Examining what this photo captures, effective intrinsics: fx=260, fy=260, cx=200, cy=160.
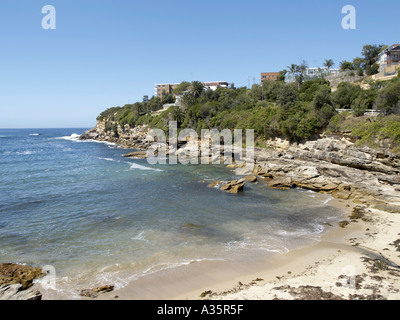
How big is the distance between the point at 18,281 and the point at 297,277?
12.5 meters

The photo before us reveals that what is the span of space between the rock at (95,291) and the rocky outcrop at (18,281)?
1.64 m

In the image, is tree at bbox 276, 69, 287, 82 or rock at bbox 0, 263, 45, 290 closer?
rock at bbox 0, 263, 45, 290

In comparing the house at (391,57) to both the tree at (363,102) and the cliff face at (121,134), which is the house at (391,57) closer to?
the tree at (363,102)

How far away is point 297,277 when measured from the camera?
11.8 meters

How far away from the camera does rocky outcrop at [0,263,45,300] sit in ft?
33.4

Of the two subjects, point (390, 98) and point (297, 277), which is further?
point (390, 98)

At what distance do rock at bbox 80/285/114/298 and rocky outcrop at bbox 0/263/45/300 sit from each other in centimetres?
164

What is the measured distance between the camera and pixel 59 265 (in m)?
13.1

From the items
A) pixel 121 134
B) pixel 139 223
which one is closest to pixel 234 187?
pixel 139 223

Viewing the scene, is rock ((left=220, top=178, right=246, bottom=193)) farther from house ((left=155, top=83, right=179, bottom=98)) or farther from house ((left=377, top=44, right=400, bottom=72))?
house ((left=155, top=83, right=179, bottom=98))

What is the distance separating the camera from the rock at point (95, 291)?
35.3 feet

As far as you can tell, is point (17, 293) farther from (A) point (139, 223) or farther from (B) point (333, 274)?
(B) point (333, 274)

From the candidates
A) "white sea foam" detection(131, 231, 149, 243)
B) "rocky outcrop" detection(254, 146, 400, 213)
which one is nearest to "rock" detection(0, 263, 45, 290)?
"white sea foam" detection(131, 231, 149, 243)

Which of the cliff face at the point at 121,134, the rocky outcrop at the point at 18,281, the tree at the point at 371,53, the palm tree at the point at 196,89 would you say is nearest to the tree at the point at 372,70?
the tree at the point at 371,53
